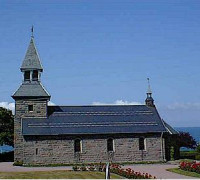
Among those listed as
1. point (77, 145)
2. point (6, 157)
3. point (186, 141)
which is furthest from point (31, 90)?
point (186, 141)

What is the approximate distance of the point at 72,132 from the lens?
47.7 m

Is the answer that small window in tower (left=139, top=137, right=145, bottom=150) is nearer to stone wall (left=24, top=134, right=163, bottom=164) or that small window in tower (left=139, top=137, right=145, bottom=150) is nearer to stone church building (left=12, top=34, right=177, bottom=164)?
stone church building (left=12, top=34, right=177, bottom=164)

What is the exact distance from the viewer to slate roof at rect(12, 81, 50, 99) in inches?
1924

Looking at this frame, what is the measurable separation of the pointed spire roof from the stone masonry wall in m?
4.36

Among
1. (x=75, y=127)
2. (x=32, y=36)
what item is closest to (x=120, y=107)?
(x=75, y=127)

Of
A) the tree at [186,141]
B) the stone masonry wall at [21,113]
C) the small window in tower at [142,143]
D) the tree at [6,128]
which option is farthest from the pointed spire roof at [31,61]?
the tree at [186,141]

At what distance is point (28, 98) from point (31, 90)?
3.69ft

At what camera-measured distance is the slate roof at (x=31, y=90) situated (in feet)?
160

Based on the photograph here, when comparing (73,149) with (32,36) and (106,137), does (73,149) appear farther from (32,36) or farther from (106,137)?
(32,36)

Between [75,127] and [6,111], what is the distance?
1197 centimetres

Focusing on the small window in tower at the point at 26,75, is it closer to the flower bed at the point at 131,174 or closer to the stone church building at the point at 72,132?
the stone church building at the point at 72,132

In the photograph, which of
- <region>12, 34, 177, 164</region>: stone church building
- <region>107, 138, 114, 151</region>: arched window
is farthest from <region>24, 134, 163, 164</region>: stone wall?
<region>107, 138, 114, 151</region>: arched window

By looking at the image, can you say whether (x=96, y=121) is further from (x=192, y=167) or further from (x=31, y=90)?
(x=192, y=167)

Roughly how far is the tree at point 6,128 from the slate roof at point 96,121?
19.3 ft
